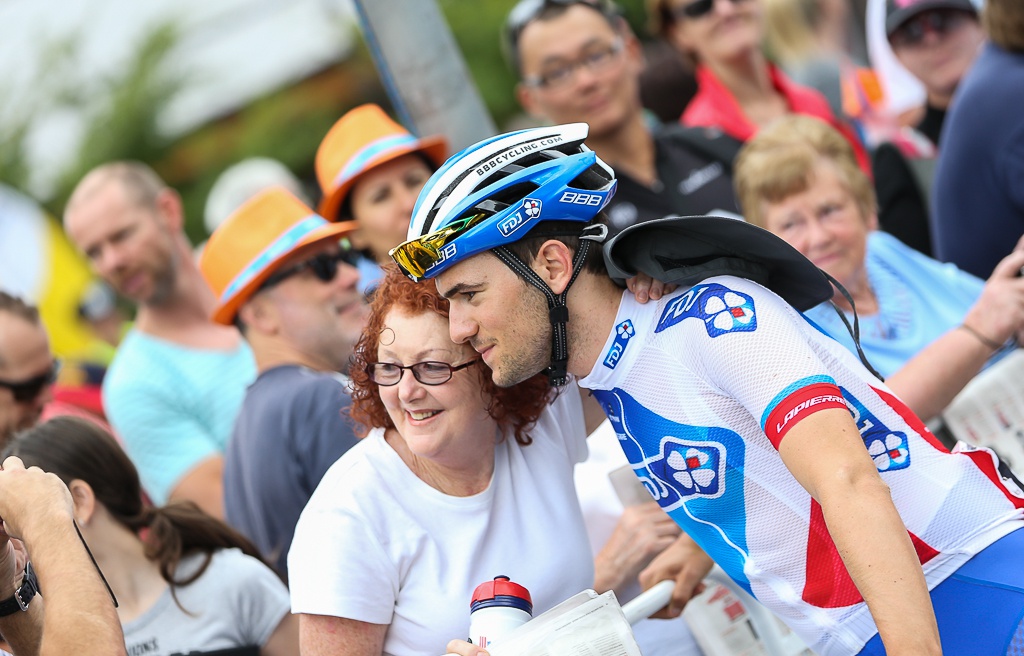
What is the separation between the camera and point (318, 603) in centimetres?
303

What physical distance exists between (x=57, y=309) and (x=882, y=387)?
10.6 m

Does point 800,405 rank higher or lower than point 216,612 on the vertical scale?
higher

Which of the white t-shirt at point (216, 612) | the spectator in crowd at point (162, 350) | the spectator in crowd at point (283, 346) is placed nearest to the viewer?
the white t-shirt at point (216, 612)

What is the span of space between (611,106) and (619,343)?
294cm

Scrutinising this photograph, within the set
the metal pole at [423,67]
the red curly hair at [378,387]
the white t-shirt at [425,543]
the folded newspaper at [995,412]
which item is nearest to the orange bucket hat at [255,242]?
the metal pole at [423,67]

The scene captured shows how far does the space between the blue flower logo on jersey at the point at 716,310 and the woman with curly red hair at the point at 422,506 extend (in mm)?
642

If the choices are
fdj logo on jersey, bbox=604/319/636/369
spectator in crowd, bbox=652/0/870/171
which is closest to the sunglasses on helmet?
fdj logo on jersey, bbox=604/319/636/369

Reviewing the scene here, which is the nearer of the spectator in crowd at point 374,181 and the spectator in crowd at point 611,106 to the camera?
the spectator in crowd at point 374,181

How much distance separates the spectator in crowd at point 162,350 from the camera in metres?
5.43

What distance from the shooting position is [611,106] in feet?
18.6

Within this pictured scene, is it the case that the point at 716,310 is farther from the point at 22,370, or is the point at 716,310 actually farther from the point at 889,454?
the point at 22,370

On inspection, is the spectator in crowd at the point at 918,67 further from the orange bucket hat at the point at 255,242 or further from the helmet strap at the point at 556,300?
the helmet strap at the point at 556,300

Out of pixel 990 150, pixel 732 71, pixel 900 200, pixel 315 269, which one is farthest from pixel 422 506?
pixel 732 71

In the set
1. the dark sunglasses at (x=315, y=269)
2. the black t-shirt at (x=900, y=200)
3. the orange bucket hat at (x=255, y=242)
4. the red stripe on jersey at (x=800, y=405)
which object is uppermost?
the orange bucket hat at (x=255, y=242)
